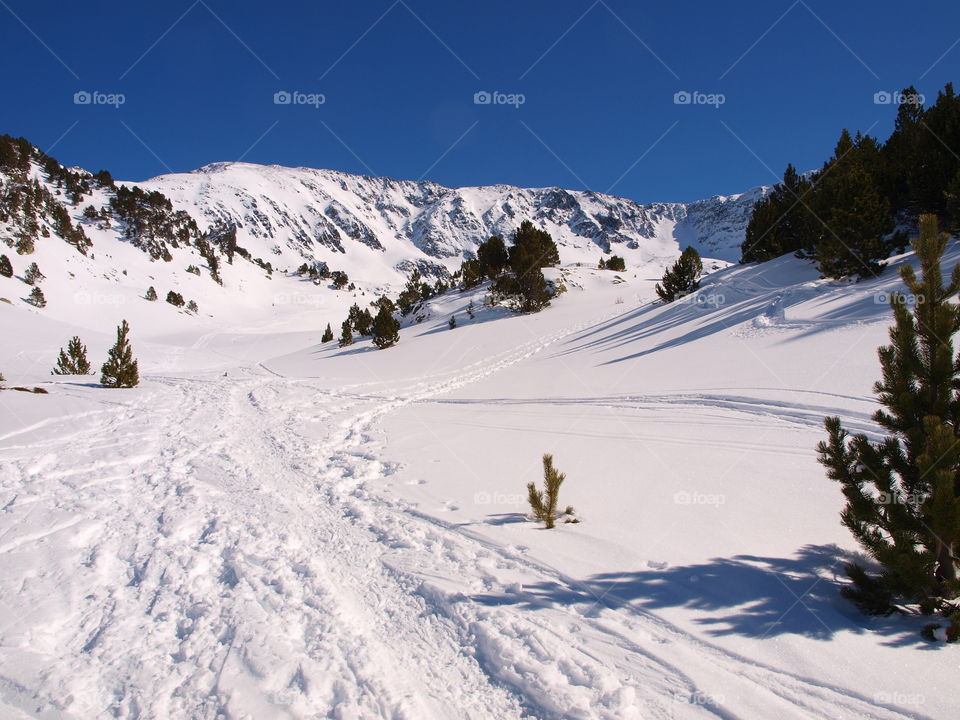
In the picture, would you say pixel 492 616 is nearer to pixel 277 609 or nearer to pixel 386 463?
pixel 277 609

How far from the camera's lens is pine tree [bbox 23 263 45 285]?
39.8 m

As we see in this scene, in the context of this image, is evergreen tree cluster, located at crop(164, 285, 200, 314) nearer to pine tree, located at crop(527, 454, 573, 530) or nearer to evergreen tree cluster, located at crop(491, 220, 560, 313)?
evergreen tree cluster, located at crop(491, 220, 560, 313)

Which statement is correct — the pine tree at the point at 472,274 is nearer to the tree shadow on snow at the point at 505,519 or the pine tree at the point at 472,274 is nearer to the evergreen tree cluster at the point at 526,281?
the evergreen tree cluster at the point at 526,281

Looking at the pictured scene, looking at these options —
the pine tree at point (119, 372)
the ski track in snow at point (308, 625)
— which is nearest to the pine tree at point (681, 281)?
the ski track in snow at point (308, 625)

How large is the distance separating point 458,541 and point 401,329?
→ 30.6 m

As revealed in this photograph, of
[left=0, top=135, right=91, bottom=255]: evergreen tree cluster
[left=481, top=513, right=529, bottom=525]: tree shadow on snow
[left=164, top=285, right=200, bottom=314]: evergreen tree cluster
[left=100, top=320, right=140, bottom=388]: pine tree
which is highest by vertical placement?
[left=0, top=135, right=91, bottom=255]: evergreen tree cluster

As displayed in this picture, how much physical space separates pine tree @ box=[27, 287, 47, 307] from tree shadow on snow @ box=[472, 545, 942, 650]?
50883mm

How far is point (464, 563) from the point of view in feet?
13.4

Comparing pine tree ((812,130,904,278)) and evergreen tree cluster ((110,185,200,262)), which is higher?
evergreen tree cluster ((110,185,200,262))

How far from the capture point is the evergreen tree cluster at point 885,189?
13.3 metres

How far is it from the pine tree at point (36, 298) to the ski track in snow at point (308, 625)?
43.9 m

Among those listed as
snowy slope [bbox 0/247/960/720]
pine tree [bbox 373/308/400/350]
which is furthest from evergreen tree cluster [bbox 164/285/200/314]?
snowy slope [bbox 0/247/960/720]

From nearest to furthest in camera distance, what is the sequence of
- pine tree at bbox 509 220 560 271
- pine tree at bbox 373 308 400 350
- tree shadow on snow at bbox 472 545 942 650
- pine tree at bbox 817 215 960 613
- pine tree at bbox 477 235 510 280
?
→ 1. pine tree at bbox 817 215 960 613
2. tree shadow on snow at bbox 472 545 942 650
3. pine tree at bbox 373 308 400 350
4. pine tree at bbox 509 220 560 271
5. pine tree at bbox 477 235 510 280

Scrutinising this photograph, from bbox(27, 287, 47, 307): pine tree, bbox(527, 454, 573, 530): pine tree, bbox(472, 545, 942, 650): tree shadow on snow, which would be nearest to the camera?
bbox(472, 545, 942, 650): tree shadow on snow
